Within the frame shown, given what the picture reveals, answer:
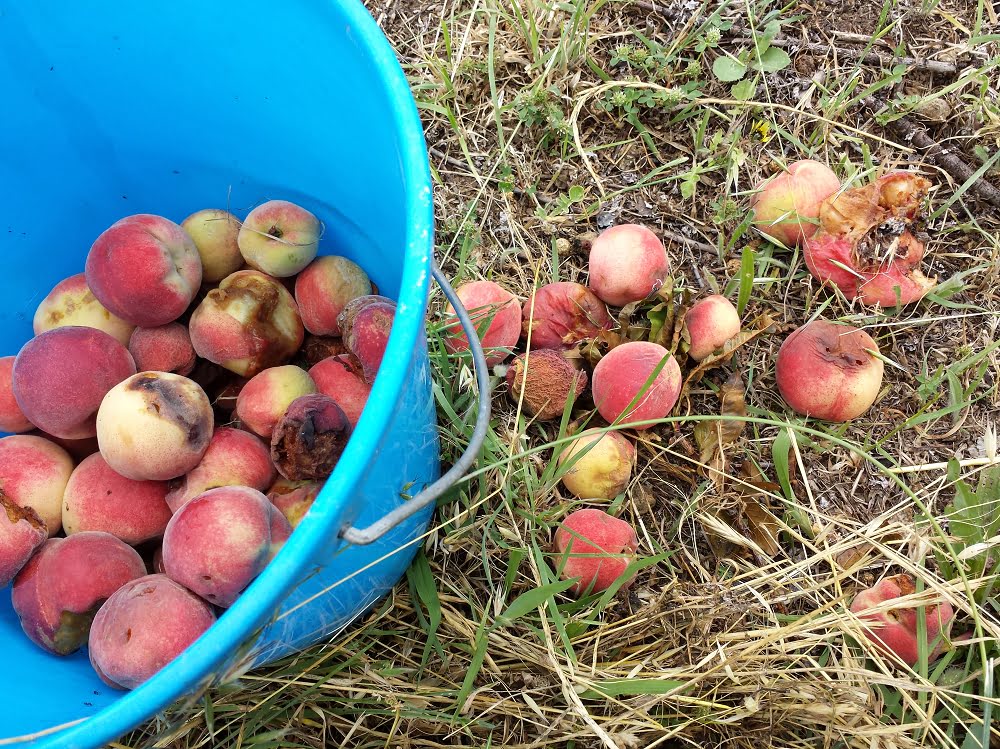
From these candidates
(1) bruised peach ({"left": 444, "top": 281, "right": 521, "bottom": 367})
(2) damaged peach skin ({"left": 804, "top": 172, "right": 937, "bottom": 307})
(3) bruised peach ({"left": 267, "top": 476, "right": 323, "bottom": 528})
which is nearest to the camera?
(3) bruised peach ({"left": 267, "top": 476, "right": 323, "bottom": 528})

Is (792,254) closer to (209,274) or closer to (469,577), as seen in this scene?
(469,577)

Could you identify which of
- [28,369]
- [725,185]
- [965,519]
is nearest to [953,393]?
[965,519]

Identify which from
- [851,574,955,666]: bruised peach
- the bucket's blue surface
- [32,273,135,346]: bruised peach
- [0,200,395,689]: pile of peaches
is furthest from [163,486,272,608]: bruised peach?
[851,574,955,666]: bruised peach

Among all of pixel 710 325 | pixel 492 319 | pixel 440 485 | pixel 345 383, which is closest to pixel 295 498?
pixel 345 383

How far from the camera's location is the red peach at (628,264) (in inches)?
66.2

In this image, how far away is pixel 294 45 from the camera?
1.33 metres

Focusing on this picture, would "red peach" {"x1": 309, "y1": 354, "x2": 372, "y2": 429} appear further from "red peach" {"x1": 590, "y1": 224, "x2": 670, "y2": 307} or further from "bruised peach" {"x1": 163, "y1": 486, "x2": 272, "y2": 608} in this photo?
"red peach" {"x1": 590, "y1": 224, "x2": 670, "y2": 307}

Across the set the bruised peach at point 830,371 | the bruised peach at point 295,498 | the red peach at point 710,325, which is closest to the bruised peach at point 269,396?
the bruised peach at point 295,498

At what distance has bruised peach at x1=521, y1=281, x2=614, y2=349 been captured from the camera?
173cm

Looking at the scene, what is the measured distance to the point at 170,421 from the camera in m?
1.27

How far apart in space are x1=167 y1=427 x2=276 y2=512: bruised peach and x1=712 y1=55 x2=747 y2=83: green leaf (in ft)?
5.31

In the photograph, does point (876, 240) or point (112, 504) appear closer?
point (112, 504)

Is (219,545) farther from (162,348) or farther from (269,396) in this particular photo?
(162,348)

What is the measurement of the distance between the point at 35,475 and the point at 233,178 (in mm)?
764
